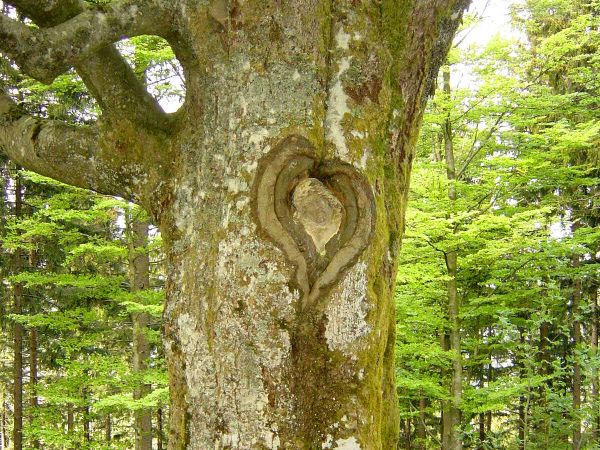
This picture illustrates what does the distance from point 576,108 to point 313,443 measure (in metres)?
9.85

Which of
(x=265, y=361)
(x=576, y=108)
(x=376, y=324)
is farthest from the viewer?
(x=576, y=108)

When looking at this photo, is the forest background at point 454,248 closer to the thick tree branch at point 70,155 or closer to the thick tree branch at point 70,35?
the thick tree branch at point 70,155

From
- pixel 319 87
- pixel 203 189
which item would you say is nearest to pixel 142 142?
pixel 203 189

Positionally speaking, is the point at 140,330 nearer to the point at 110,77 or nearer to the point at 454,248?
the point at 454,248

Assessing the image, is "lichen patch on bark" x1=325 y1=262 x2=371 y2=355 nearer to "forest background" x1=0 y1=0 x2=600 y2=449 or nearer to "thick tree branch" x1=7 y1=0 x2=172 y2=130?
"thick tree branch" x1=7 y1=0 x2=172 y2=130

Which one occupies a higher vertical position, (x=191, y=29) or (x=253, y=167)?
(x=191, y=29)

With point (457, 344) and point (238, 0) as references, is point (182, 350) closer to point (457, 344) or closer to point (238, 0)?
point (238, 0)

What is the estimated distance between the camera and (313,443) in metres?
1.65

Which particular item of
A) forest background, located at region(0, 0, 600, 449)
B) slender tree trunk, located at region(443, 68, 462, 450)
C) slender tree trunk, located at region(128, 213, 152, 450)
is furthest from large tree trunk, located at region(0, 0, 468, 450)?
slender tree trunk, located at region(443, 68, 462, 450)

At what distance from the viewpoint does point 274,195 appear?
1714 mm

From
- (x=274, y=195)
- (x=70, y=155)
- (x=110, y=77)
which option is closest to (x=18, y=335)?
(x=70, y=155)

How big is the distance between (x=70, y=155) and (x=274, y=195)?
100cm

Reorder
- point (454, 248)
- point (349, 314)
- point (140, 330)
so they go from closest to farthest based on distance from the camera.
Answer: point (349, 314), point (140, 330), point (454, 248)

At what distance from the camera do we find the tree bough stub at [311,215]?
1.69 m
